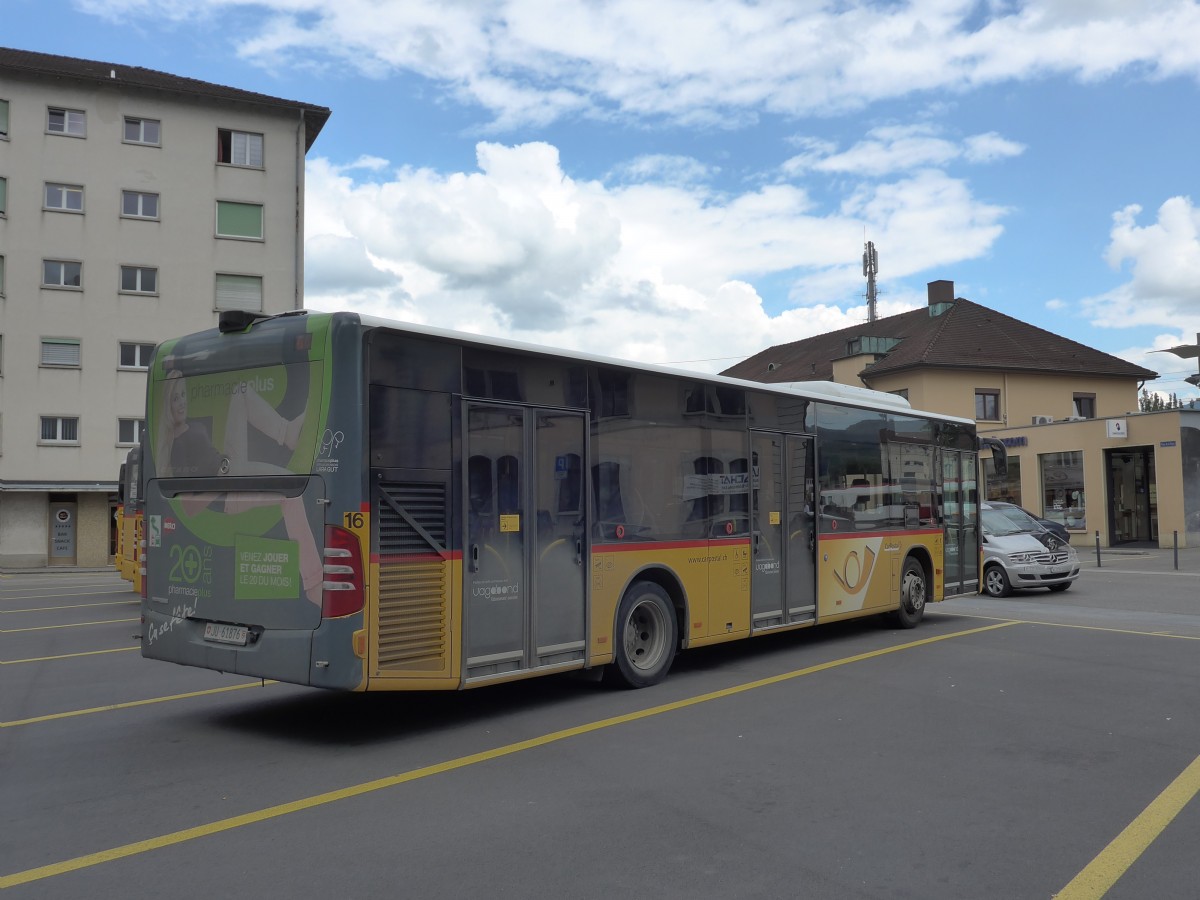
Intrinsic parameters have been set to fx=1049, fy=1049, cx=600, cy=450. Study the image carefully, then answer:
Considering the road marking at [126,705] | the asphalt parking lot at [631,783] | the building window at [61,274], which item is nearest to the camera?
the asphalt parking lot at [631,783]

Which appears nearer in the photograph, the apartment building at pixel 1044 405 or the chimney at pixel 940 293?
the apartment building at pixel 1044 405

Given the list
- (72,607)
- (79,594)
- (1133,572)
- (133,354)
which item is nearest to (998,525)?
(1133,572)

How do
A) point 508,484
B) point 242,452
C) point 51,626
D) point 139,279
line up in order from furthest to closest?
1. point 139,279
2. point 51,626
3. point 508,484
4. point 242,452

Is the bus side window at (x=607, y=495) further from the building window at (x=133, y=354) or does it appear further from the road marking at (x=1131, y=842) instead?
the building window at (x=133, y=354)

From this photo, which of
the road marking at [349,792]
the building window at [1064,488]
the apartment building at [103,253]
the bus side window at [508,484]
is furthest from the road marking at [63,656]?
the building window at [1064,488]

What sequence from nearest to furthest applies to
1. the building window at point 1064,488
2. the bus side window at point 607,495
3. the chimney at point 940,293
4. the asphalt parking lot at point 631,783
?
the asphalt parking lot at point 631,783 → the bus side window at point 607,495 → the building window at point 1064,488 → the chimney at point 940,293

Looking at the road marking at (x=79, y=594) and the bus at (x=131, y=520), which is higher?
the bus at (x=131, y=520)

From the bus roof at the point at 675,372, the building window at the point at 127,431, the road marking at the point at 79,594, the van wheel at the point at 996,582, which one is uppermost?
the building window at the point at 127,431

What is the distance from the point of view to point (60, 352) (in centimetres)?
3631

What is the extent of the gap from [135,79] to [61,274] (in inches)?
311

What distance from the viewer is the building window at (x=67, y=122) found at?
37062 mm

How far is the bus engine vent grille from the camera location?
689cm

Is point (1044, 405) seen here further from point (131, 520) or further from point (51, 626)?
point (51, 626)

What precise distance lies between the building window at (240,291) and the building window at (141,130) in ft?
18.1
